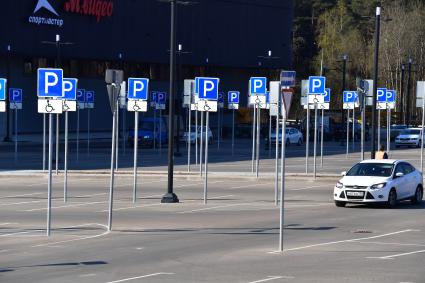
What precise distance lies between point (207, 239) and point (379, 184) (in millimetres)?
8859

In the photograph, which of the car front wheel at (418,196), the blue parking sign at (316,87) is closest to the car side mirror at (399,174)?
the car front wheel at (418,196)

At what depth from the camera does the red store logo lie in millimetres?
81812

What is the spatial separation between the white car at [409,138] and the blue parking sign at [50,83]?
58.8 m

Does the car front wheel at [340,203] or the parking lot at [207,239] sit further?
the car front wheel at [340,203]

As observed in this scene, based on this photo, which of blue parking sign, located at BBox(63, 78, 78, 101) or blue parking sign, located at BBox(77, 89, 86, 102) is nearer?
blue parking sign, located at BBox(63, 78, 78, 101)

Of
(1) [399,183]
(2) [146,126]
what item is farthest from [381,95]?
(2) [146,126]

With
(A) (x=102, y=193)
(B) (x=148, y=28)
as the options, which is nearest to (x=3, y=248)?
(A) (x=102, y=193)

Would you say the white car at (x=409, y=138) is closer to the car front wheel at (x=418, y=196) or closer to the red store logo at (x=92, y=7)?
the red store logo at (x=92, y=7)

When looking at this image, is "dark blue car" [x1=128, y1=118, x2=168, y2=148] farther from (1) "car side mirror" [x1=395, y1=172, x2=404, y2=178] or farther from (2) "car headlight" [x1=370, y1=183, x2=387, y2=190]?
(2) "car headlight" [x1=370, y1=183, x2=387, y2=190]

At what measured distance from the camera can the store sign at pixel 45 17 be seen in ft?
258

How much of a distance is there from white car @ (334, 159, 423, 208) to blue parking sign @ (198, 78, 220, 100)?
4983mm

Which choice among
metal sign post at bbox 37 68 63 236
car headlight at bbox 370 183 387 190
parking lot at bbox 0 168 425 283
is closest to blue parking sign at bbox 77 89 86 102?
parking lot at bbox 0 168 425 283

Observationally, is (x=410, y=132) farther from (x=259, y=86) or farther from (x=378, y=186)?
(x=378, y=186)

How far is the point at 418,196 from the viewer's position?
103 feet
